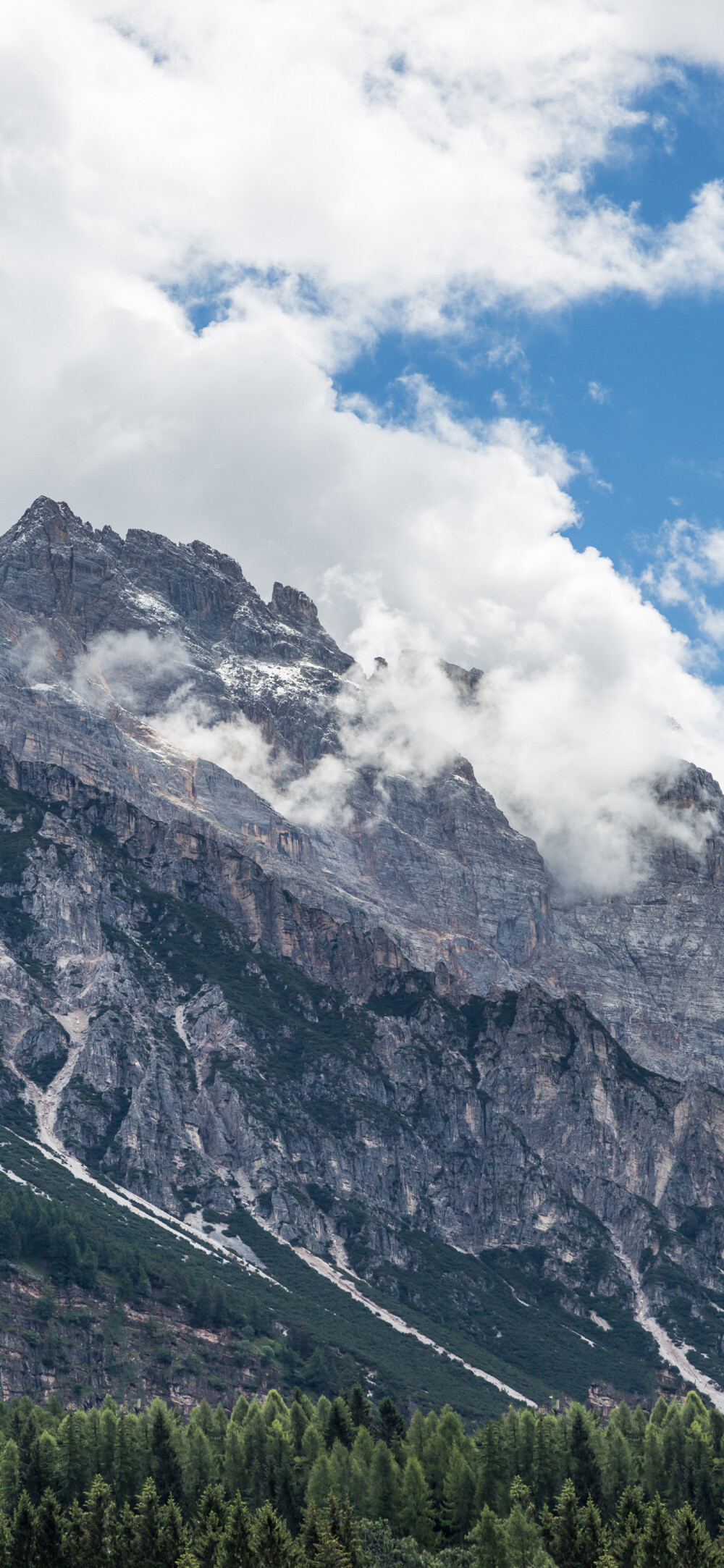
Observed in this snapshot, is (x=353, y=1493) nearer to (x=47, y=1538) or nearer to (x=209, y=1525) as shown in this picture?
(x=209, y=1525)

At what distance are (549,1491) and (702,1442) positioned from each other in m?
19.4

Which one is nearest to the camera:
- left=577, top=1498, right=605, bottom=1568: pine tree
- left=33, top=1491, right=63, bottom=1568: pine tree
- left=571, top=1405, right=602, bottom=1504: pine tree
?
left=33, top=1491, right=63, bottom=1568: pine tree

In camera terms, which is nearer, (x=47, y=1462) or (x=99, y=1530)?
(x=99, y=1530)

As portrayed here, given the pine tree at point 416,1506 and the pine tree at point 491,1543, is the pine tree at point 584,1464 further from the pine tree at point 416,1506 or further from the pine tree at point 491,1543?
the pine tree at point 491,1543

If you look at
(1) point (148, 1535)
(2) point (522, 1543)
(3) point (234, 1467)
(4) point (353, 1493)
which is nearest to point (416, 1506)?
(4) point (353, 1493)

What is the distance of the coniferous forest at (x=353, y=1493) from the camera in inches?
5659

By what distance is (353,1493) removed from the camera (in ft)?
570

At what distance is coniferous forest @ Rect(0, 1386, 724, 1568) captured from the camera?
143750 mm

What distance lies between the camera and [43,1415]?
19650 centimetres

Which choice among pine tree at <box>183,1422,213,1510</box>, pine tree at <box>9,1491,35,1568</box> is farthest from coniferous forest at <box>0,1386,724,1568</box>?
pine tree at <box>183,1422,213,1510</box>

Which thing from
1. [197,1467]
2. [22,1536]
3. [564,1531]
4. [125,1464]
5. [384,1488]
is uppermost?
[564,1531]

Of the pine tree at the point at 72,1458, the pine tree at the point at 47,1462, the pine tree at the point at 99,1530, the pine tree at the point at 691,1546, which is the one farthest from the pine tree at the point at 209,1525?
the pine tree at the point at 691,1546

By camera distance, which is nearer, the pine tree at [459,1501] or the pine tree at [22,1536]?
the pine tree at [22,1536]

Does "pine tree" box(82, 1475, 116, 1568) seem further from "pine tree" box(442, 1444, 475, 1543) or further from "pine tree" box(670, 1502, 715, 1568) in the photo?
"pine tree" box(670, 1502, 715, 1568)
